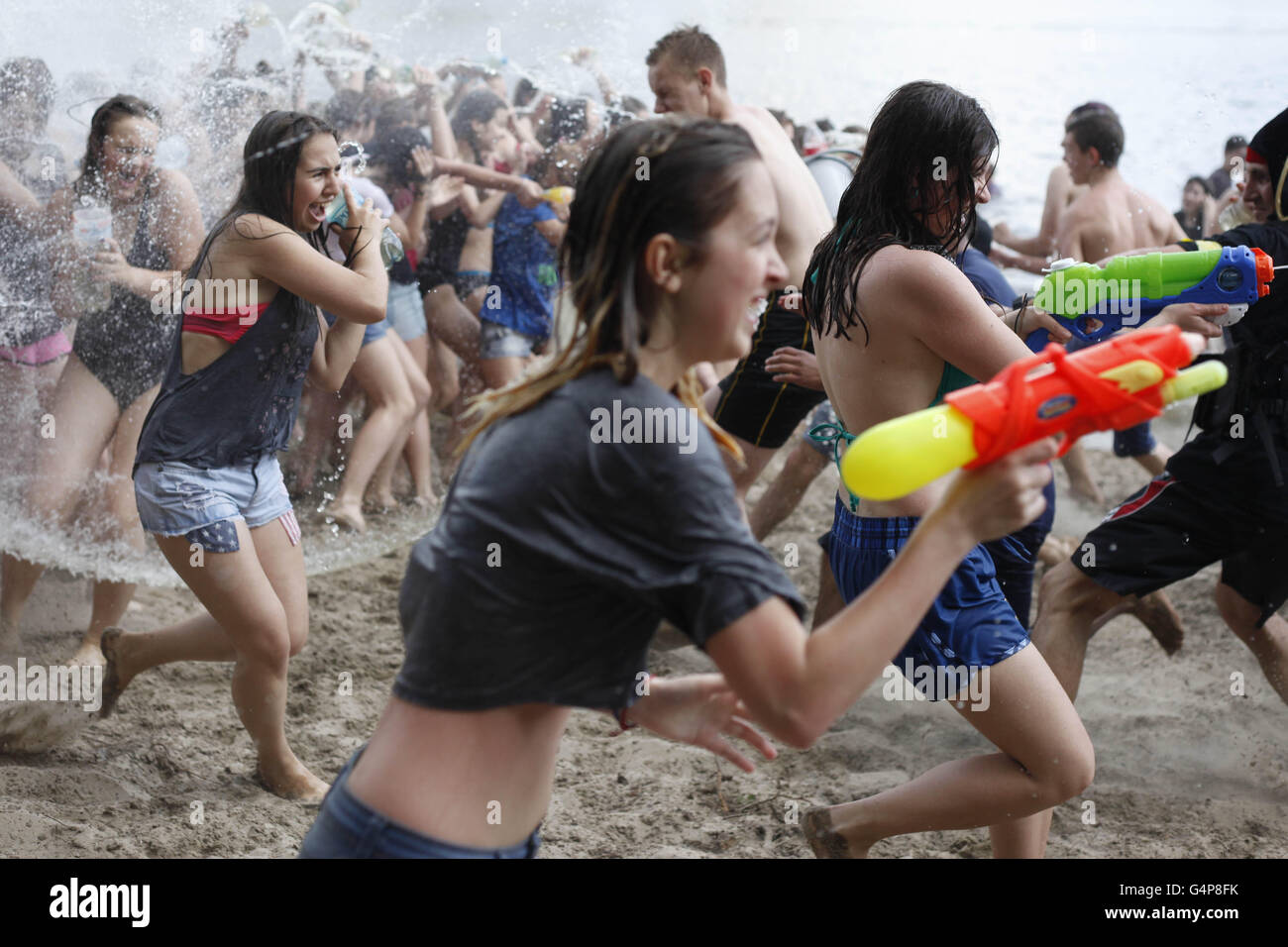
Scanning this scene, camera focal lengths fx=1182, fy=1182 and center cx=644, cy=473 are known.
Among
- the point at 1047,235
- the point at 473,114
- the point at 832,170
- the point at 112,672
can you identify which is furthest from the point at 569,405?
the point at 1047,235

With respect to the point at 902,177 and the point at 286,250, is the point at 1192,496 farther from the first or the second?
the point at 286,250

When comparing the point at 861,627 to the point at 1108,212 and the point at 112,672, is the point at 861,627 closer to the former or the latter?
the point at 112,672

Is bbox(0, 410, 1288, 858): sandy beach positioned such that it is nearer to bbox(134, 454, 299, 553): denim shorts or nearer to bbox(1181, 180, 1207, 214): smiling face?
bbox(134, 454, 299, 553): denim shorts

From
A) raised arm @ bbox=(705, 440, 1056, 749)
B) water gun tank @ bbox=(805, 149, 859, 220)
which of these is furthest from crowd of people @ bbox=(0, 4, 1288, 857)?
water gun tank @ bbox=(805, 149, 859, 220)

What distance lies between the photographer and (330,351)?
11.1ft

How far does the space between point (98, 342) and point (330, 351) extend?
1174 millimetres

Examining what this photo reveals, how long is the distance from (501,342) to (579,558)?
445cm

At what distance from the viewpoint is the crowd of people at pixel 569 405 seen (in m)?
1.30

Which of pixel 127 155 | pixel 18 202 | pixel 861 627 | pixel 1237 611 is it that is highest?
pixel 127 155

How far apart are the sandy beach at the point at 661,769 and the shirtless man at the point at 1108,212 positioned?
130 cm

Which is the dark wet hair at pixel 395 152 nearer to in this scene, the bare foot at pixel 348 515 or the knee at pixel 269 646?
the bare foot at pixel 348 515

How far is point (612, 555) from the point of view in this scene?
4.12 ft
